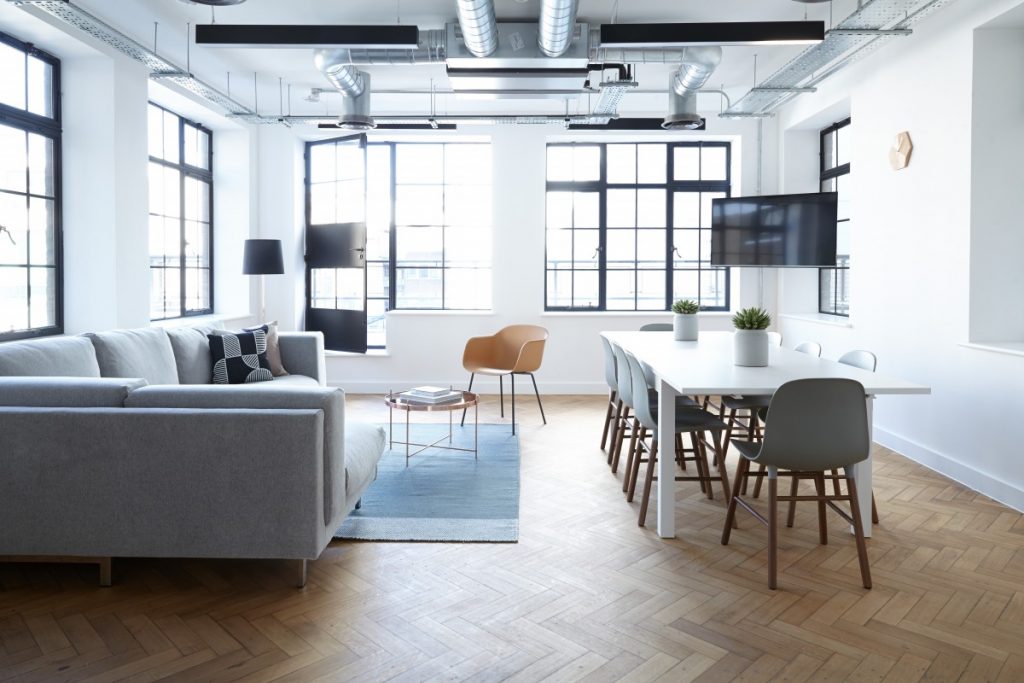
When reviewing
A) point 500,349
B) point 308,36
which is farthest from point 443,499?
point 500,349

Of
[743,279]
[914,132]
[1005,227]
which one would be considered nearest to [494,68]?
[914,132]

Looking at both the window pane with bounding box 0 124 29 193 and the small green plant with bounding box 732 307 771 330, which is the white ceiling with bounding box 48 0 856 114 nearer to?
the window pane with bounding box 0 124 29 193

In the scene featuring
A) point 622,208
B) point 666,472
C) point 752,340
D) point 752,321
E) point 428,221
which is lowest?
point 666,472

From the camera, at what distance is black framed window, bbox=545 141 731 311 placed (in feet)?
30.4

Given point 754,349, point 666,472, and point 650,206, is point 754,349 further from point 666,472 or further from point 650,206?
point 650,206

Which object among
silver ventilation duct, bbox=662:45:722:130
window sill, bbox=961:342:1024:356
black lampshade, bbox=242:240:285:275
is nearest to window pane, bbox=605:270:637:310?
silver ventilation duct, bbox=662:45:722:130

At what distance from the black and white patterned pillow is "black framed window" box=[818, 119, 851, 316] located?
5.24 meters

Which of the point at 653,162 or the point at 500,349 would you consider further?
the point at 653,162

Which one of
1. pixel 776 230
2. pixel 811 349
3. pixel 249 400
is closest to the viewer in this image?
pixel 249 400

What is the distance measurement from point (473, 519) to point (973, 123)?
401 cm

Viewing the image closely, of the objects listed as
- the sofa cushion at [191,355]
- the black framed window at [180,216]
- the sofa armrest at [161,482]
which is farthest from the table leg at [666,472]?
the black framed window at [180,216]

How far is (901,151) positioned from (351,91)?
4.56 metres

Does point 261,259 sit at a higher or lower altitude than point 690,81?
lower

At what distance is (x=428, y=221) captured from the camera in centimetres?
929
